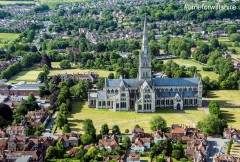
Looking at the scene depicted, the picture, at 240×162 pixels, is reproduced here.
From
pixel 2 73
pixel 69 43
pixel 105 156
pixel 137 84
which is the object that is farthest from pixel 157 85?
pixel 69 43

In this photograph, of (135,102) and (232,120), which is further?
(135,102)

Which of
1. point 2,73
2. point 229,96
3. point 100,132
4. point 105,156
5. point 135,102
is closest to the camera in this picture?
point 105,156

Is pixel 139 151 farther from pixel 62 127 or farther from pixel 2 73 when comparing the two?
pixel 2 73

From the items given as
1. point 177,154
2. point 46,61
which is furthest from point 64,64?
point 177,154

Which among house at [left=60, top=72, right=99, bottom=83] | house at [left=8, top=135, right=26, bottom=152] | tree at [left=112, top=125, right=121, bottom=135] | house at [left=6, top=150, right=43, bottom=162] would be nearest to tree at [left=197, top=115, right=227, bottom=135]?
tree at [left=112, top=125, right=121, bottom=135]

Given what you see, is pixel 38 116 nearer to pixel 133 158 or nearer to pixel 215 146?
pixel 133 158
